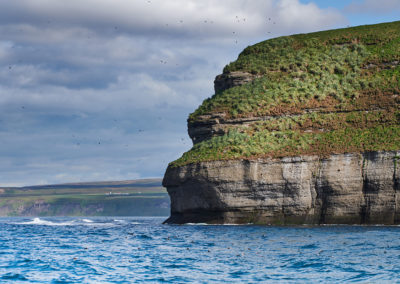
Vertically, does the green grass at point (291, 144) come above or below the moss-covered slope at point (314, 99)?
below

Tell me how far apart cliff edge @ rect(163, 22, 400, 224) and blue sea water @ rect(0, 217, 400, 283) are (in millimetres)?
23844

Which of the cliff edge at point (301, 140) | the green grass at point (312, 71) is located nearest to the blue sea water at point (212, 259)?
the cliff edge at point (301, 140)

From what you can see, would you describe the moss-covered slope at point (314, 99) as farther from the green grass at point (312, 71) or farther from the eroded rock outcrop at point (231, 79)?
the eroded rock outcrop at point (231, 79)

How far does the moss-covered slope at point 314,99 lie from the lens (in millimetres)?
100938

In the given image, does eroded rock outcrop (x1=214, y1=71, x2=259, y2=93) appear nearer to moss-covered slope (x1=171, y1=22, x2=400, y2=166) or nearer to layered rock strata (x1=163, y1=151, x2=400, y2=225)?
moss-covered slope (x1=171, y1=22, x2=400, y2=166)

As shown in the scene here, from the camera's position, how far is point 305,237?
65.2 m

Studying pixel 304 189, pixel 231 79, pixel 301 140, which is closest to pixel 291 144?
pixel 301 140

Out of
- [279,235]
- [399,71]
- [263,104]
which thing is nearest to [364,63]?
[399,71]

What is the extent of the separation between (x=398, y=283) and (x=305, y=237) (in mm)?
28526

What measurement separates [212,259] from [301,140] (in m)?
58.0

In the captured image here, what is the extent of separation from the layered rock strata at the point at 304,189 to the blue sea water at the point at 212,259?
21645mm

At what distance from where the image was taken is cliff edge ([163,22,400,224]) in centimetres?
9138

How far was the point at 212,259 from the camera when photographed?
161 feet

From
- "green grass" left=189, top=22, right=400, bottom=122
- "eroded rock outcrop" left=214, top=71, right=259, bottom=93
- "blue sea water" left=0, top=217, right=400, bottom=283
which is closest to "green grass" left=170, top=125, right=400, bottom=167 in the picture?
"green grass" left=189, top=22, right=400, bottom=122
